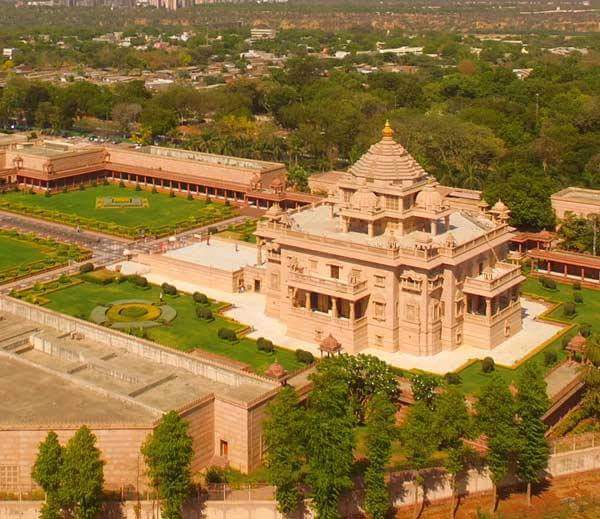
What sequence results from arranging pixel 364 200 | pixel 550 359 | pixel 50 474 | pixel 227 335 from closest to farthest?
pixel 50 474 → pixel 550 359 → pixel 364 200 → pixel 227 335

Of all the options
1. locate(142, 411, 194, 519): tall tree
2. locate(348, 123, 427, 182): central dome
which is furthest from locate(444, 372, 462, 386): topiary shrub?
locate(142, 411, 194, 519): tall tree

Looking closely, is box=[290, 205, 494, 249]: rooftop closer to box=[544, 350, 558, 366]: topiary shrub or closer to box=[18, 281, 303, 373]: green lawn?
box=[18, 281, 303, 373]: green lawn

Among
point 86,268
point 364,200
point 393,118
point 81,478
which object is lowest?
point 86,268

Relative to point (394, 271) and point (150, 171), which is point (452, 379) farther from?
point (150, 171)

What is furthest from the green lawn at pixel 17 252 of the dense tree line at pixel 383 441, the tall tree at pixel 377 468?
the tall tree at pixel 377 468

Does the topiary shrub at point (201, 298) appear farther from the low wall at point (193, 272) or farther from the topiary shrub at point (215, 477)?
the topiary shrub at point (215, 477)

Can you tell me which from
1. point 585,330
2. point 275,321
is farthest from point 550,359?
point 275,321
